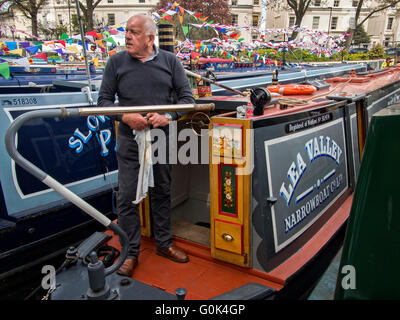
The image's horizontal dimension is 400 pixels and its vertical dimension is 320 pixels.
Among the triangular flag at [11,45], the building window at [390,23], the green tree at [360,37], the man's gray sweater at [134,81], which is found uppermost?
the building window at [390,23]

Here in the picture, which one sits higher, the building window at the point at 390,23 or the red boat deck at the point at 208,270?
the building window at the point at 390,23

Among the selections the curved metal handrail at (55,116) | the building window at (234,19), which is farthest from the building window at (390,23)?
the curved metal handrail at (55,116)

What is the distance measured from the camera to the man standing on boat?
2.37 meters

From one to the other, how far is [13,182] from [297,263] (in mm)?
3055

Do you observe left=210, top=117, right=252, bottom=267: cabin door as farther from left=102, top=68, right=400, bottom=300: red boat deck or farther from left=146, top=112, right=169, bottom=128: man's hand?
left=146, top=112, right=169, bottom=128: man's hand

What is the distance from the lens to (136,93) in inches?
96.0

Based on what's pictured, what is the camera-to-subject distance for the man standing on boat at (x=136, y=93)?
237 cm

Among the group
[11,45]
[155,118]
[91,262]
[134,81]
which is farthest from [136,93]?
[11,45]

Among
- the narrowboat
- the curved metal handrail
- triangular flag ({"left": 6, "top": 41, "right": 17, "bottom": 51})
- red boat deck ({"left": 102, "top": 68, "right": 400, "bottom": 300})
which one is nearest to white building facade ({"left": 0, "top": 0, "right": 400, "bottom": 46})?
triangular flag ({"left": 6, "top": 41, "right": 17, "bottom": 51})

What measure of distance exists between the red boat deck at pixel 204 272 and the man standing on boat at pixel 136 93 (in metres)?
0.13

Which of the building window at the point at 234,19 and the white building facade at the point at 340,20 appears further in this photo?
the white building facade at the point at 340,20

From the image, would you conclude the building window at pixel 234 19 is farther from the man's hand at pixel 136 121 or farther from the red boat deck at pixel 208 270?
the man's hand at pixel 136 121

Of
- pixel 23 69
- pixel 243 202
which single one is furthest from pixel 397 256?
pixel 23 69
